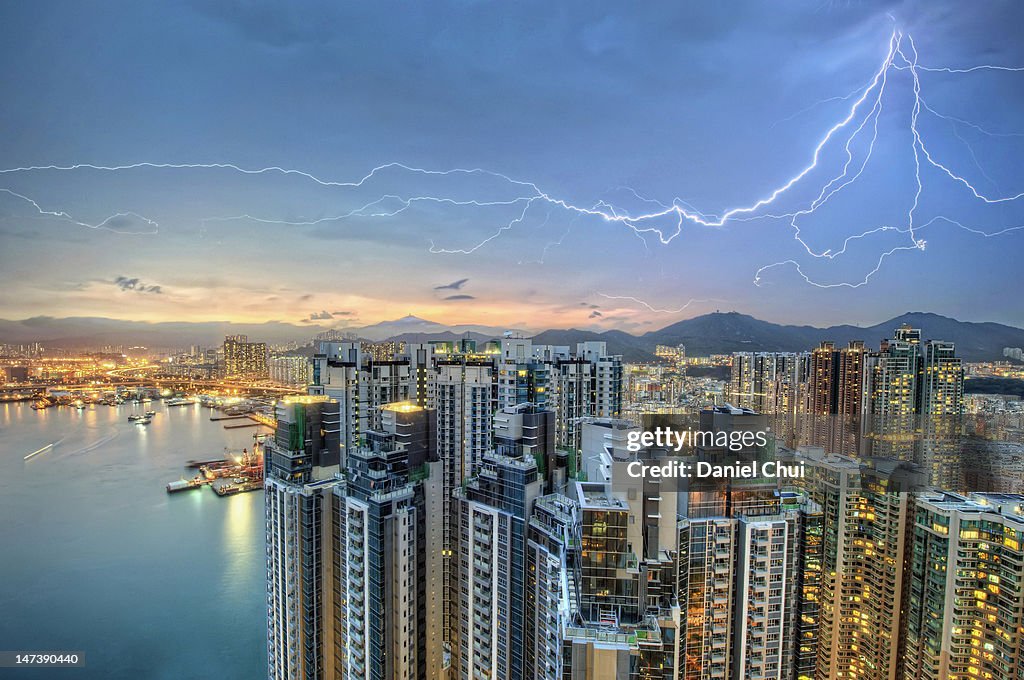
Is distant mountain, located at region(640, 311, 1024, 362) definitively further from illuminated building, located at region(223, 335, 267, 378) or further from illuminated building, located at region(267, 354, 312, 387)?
illuminated building, located at region(223, 335, 267, 378)

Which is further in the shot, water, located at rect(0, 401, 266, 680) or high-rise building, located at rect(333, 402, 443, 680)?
water, located at rect(0, 401, 266, 680)

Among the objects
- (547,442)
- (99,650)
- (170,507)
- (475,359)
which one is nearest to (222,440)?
(170,507)

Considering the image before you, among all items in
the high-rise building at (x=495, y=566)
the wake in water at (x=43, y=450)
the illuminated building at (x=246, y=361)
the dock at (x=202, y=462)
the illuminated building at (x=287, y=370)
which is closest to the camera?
the high-rise building at (x=495, y=566)

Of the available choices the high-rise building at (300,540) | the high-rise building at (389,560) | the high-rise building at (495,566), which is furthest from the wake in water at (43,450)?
the high-rise building at (495,566)

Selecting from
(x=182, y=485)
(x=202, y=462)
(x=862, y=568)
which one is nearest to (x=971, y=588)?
(x=862, y=568)

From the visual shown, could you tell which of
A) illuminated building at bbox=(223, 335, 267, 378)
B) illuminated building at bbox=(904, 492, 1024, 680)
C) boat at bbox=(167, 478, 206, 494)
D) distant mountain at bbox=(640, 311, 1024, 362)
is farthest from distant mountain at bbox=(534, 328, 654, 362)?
illuminated building at bbox=(223, 335, 267, 378)

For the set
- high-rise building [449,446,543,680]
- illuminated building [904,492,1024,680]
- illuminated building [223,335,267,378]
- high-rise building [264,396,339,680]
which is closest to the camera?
high-rise building [449,446,543,680]

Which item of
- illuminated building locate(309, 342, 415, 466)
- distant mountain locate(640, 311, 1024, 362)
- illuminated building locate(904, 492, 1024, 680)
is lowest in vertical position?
illuminated building locate(904, 492, 1024, 680)

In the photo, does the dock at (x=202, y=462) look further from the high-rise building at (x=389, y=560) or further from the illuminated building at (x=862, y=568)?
the illuminated building at (x=862, y=568)
